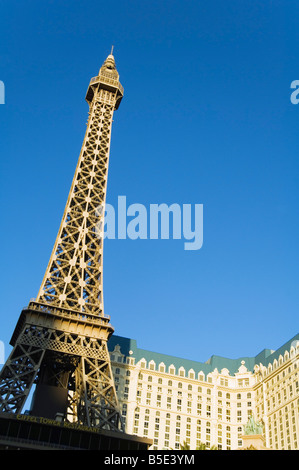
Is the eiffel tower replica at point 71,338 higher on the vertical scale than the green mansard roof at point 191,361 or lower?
lower

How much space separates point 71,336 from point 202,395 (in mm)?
84168

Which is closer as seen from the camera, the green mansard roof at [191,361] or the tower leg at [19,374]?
the tower leg at [19,374]

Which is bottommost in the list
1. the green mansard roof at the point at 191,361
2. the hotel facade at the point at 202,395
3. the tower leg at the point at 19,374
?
the tower leg at the point at 19,374

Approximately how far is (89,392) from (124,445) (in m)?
10.8

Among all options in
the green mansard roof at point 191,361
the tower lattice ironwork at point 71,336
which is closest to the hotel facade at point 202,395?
the green mansard roof at point 191,361

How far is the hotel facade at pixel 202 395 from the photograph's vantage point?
138 m

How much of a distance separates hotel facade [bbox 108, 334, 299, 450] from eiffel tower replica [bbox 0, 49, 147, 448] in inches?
2380

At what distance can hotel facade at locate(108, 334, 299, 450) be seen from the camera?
138m

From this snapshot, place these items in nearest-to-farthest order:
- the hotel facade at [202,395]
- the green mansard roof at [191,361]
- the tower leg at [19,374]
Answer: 1. the tower leg at [19,374]
2. the hotel facade at [202,395]
3. the green mansard roof at [191,361]

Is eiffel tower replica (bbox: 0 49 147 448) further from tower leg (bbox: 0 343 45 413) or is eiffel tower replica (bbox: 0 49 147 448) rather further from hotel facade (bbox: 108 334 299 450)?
hotel facade (bbox: 108 334 299 450)

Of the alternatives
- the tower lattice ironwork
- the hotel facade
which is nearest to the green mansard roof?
the hotel facade

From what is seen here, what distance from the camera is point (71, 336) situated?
267ft

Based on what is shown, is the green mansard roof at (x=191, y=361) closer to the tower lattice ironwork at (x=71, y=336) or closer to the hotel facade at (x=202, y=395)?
the hotel facade at (x=202, y=395)
